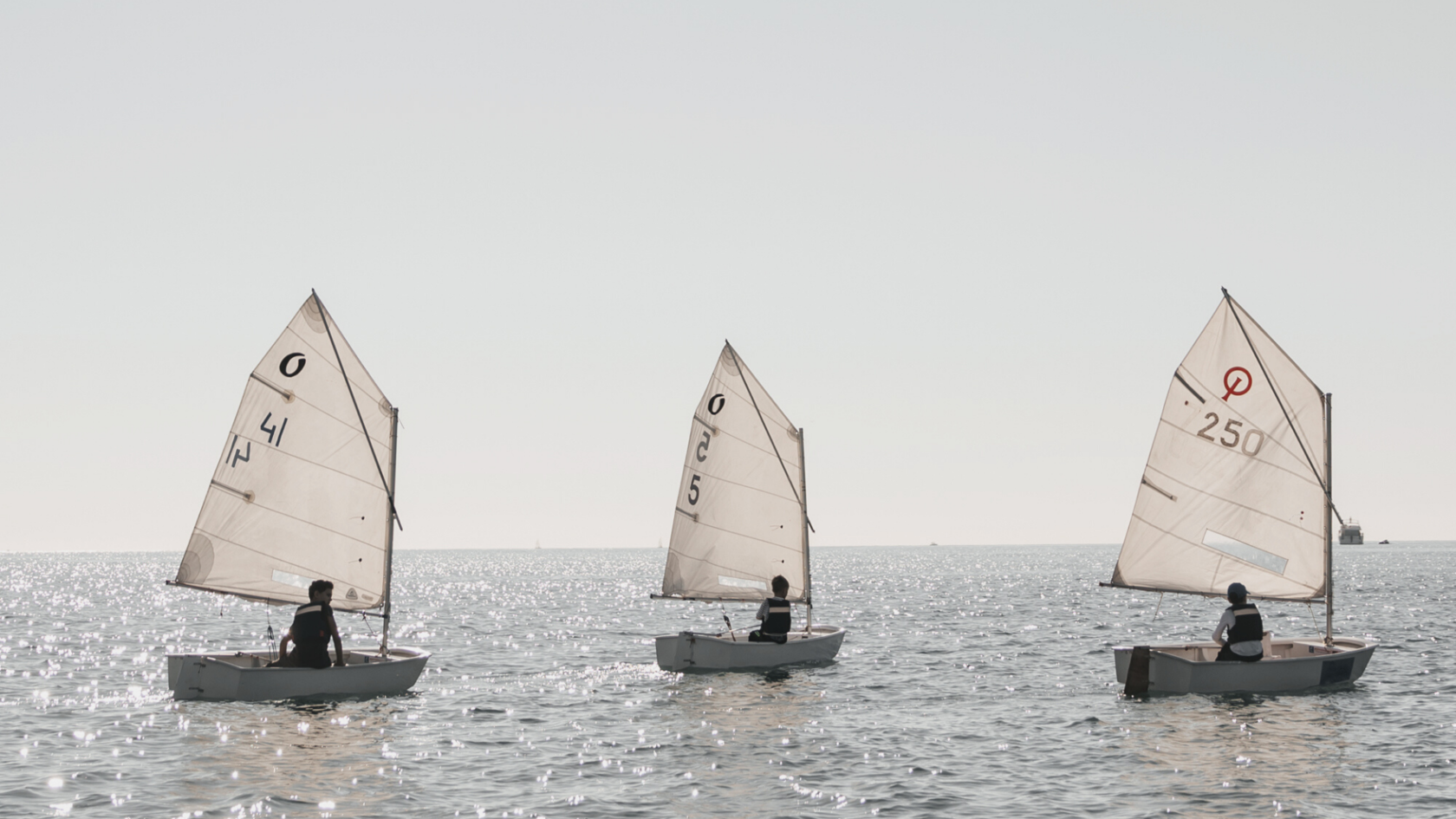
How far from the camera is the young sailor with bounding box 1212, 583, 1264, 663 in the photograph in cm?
2608

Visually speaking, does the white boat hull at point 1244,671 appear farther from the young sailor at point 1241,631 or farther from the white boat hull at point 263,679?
the white boat hull at point 263,679

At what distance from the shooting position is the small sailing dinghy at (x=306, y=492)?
2766 centimetres

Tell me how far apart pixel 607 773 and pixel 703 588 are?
1521 centimetres

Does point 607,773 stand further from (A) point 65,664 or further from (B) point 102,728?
(A) point 65,664

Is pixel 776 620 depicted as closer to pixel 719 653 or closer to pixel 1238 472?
pixel 719 653

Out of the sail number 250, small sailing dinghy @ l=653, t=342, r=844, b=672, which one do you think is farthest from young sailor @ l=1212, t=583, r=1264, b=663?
small sailing dinghy @ l=653, t=342, r=844, b=672

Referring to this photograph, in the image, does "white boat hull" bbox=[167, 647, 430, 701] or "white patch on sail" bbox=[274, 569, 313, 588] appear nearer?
"white boat hull" bbox=[167, 647, 430, 701]

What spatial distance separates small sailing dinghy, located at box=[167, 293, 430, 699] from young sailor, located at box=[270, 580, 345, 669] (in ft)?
4.88

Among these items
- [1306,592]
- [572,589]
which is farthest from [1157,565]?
[572,589]

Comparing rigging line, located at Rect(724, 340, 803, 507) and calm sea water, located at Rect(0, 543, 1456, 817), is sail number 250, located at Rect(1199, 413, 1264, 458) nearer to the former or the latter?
calm sea water, located at Rect(0, 543, 1456, 817)

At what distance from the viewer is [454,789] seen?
1880 centimetres

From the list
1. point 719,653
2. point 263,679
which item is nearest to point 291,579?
point 263,679

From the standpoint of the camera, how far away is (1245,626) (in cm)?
2622

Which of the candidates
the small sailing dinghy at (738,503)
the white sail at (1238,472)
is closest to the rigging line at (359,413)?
the small sailing dinghy at (738,503)
